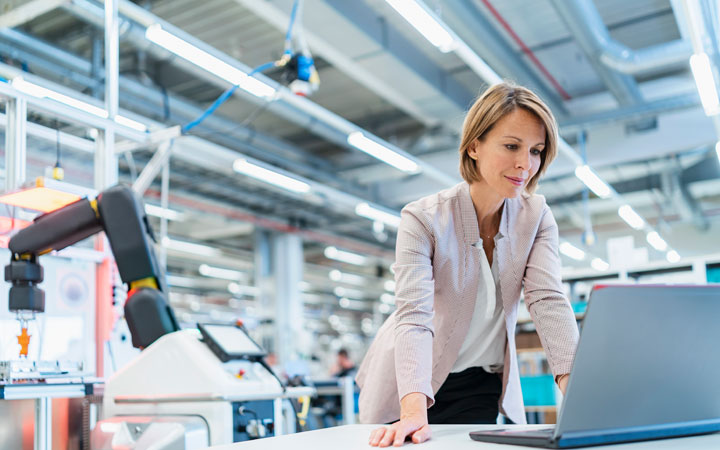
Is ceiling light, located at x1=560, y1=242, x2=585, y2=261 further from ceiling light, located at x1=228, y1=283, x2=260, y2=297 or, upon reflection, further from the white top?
the white top

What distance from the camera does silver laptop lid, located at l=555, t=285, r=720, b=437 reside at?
82 centimetres

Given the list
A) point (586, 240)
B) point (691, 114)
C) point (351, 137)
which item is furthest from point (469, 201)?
point (586, 240)

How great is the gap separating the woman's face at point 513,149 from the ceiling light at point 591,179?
6177mm

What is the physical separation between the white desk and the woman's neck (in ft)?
1.69

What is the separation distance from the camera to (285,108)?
6.96 metres

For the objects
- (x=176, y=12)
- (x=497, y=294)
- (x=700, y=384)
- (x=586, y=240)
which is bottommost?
(x=700, y=384)

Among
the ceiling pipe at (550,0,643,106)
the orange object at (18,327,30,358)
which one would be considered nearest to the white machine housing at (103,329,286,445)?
the orange object at (18,327,30,358)

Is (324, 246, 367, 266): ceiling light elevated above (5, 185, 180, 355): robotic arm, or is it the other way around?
(324, 246, 367, 266): ceiling light

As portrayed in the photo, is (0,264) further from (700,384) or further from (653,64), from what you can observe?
(653,64)

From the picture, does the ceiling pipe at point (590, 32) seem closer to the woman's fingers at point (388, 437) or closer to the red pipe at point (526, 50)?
the red pipe at point (526, 50)

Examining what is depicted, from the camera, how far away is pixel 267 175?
7.30 m

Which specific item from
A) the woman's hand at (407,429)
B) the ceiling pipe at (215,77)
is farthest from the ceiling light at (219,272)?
the woman's hand at (407,429)

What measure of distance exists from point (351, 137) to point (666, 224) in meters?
8.17

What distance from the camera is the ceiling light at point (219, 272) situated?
48.7 ft
